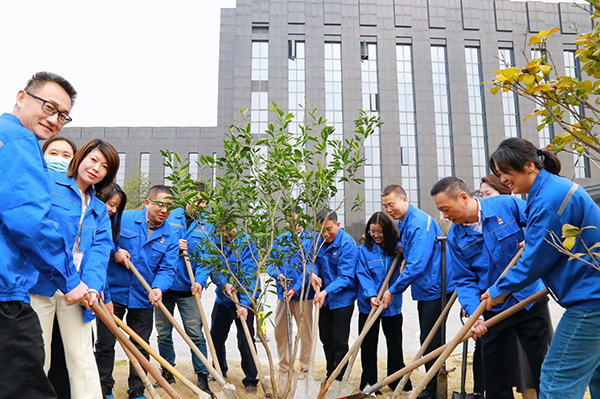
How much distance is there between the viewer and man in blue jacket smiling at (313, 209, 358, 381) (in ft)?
13.6

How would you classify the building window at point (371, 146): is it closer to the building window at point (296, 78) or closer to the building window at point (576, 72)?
the building window at point (296, 78)

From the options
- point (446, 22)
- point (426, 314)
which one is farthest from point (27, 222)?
point (446, 22)

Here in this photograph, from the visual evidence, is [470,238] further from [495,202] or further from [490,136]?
[490,136]

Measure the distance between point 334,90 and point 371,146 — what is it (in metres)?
5.64

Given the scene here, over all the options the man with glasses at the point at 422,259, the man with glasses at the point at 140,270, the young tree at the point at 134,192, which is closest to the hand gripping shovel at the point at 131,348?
the man with glasses at the point at 140,270

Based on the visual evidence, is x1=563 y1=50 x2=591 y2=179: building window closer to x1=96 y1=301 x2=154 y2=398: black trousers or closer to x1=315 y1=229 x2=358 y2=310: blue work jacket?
x1=315 y1=229 x2=358 y2=310: blue work jacket

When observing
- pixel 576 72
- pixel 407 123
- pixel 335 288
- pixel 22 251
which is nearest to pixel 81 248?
pixel 22 251

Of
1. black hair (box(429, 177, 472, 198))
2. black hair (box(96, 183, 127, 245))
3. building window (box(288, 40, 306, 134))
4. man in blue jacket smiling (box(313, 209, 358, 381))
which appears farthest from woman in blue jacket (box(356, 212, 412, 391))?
building window (box(288, 40, 306, 134))

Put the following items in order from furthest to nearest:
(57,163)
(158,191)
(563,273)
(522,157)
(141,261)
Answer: (158,191) < (141,261) < (57,163) < (522,157) < (563,273)

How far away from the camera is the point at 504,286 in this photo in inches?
94.7

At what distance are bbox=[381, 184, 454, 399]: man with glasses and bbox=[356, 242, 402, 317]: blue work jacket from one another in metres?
0.31

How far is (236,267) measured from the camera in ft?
10.8

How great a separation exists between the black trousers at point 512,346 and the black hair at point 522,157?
1052 mm

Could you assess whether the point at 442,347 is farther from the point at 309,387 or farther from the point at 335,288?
the point at 335,288
